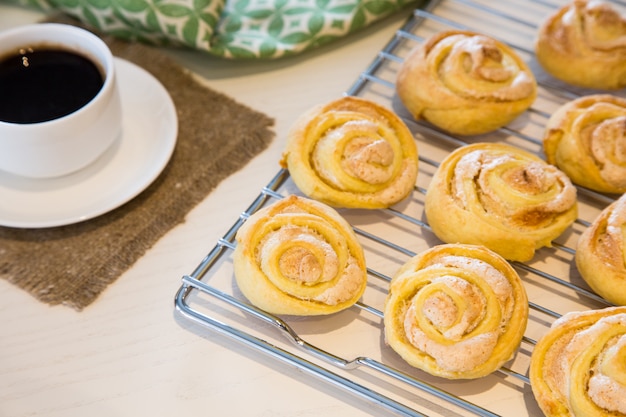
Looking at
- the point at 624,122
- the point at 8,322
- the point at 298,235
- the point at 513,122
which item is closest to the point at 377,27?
the point at 513,122

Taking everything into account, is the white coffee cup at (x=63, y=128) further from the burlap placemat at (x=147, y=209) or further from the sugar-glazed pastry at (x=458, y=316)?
the sugar-glazed pastry at (x=458, y=316)

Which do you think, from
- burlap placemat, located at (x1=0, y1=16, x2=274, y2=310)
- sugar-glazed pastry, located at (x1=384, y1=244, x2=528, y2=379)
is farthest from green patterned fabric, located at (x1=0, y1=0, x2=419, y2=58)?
sugar-glazed pastry, located at (x1=384, y1=244, x2=528, y2=379)

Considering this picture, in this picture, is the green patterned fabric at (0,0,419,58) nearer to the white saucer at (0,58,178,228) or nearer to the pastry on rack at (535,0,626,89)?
the white saucer at (0,58,178,228)

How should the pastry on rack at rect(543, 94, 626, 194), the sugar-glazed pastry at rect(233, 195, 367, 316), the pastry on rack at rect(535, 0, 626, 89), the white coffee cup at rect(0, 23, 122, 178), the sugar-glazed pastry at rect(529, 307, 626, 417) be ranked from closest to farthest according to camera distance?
the sugar-glazed pastry at rect(529, 307, 626, 417)
the sugar-glazed pastry at rect(233, 195, 367, 316)
the white coffee cup at rect(0, 23, 122, 178)
the pastry on rack at rect(543, 94, 626, 194)
the pastry on rack at rect(535, 0, 626, 89)

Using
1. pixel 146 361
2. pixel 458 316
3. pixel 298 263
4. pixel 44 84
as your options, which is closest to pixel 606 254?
pixel 458 316

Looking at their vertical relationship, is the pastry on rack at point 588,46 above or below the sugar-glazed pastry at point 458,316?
above

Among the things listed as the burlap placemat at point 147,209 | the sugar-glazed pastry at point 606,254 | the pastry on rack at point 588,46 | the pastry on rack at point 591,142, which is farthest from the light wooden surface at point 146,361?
the pastry on rack at point 588,46
